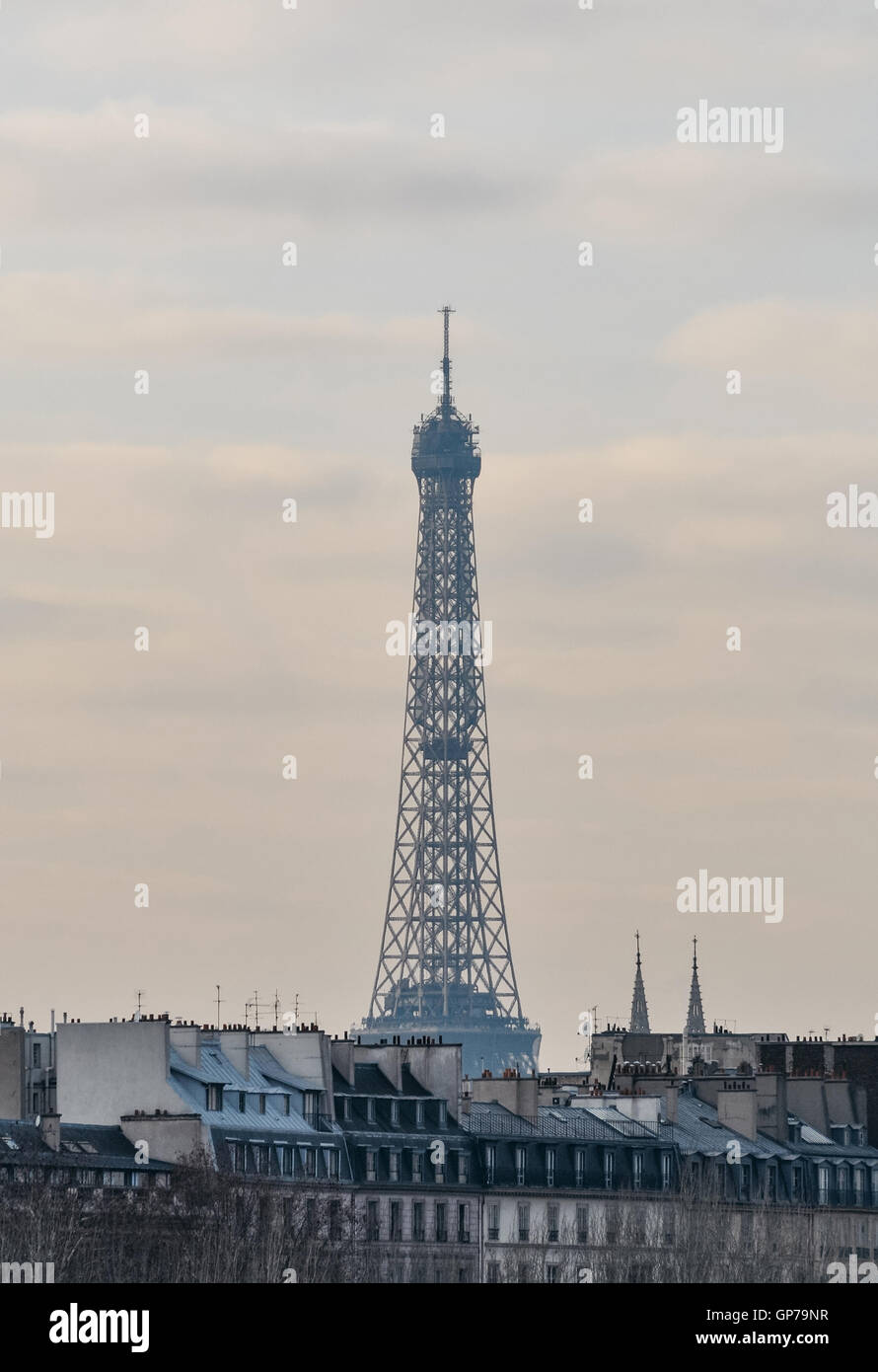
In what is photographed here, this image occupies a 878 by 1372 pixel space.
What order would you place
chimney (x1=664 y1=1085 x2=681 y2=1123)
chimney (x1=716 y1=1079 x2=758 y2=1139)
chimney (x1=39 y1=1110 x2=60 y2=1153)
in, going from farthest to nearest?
A: chimney (x1=716 y1=1079 x2=758 y2=1139) → chimney (x1=664 y1=1085 x2=681 y2=1123) → chimney (x1=39 y1=1110 x2=60 y2=1153)

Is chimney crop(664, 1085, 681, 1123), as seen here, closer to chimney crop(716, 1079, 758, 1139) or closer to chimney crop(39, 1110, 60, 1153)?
chimney crop(716, 1079, 758, 1139)

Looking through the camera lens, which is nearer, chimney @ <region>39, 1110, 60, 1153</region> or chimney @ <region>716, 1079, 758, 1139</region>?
chimney @ <region>39, 1110, 60, 1153</region>

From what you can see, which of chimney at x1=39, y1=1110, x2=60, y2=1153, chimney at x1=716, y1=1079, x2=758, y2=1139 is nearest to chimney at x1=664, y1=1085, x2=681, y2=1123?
chimney at x1=716, y1=1079, x2=758, y2=1139

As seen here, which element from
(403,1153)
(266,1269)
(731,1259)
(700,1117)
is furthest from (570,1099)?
Answer: (266,1269)

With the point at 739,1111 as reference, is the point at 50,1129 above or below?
below

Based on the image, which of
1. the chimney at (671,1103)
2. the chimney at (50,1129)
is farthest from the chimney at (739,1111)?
the chimney at (50,1129)

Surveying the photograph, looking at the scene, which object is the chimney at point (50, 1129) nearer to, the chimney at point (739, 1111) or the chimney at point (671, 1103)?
the chimney at point (671, 1103)

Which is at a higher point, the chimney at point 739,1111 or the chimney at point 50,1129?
the chimney at point 739,1111

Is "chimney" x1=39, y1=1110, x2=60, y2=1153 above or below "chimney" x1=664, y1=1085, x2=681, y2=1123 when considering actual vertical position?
below

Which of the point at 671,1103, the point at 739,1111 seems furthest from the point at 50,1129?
the point at 739,1111

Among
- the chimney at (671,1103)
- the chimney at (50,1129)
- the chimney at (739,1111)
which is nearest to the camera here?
the chimney at (50,1129)

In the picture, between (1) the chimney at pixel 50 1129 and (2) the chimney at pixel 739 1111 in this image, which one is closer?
(1) the chimney at pixel 50 1129

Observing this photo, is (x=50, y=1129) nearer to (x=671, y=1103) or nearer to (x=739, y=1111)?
(x=671, y=1103)
